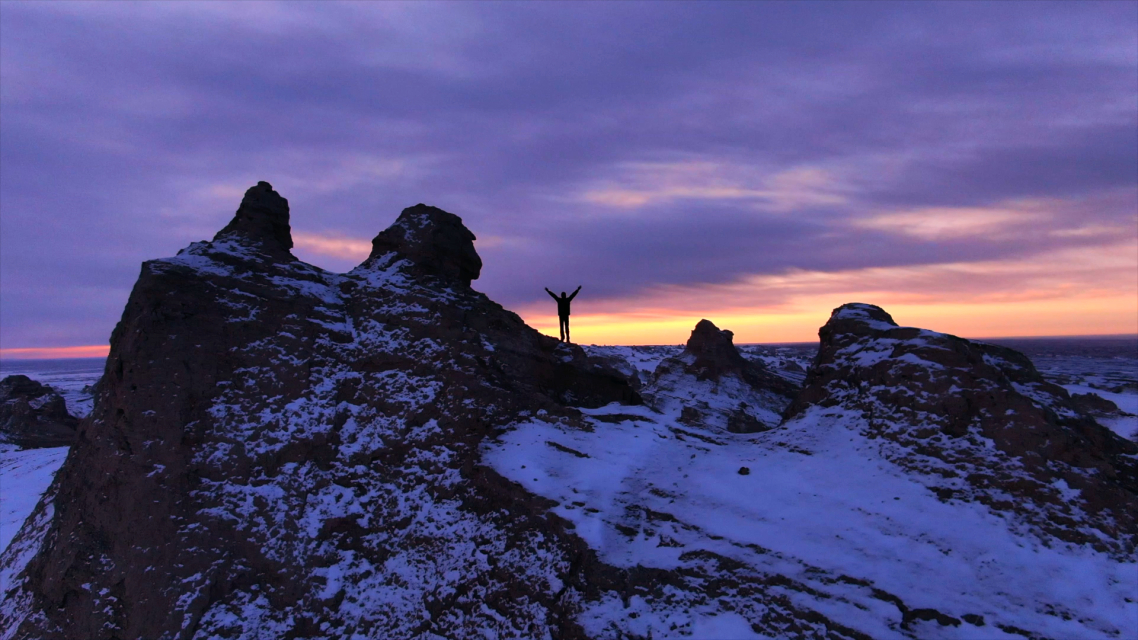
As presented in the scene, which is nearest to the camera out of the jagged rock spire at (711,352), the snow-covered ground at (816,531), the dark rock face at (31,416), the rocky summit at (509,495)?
the snow-covered ground at (816,531)

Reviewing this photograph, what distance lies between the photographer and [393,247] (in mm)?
18266

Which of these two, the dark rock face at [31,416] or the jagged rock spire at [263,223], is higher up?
the jagged rock spire at [263,223]

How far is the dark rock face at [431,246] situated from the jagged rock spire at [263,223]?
2488 mm

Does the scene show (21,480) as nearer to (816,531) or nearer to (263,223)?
(263,223)

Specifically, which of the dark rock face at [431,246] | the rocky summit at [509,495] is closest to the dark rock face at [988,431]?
the rocky summit at [509,495]

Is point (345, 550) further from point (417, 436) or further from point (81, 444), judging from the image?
point (81, 444)

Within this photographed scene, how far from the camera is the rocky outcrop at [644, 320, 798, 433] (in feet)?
77.7

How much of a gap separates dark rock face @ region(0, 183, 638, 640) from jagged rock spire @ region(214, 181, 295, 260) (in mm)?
196

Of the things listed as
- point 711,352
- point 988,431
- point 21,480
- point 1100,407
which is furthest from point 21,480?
point 1100,407

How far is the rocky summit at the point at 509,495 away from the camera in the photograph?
10.2m

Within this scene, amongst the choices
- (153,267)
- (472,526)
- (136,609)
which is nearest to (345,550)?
(472,526)

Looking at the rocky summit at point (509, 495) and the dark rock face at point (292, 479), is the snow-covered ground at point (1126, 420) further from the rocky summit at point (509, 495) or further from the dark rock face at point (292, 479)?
the dark rock face at point (292, 479)

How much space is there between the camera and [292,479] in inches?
515

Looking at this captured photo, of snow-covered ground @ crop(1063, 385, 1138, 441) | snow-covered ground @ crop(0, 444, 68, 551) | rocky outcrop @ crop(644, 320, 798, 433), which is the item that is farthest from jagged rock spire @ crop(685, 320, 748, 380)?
A: snow-covered ground @ crop(0, 444, 68, 551)
